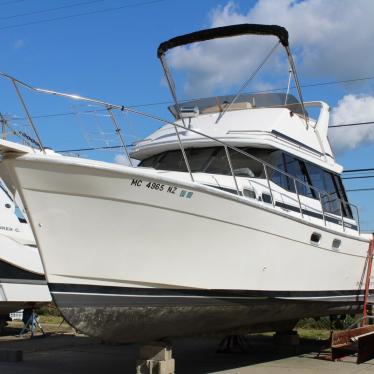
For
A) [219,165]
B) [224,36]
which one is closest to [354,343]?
[219,165]

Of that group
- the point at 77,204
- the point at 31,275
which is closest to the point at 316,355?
the point at 77,204

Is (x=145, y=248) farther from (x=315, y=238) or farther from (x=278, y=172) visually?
(x=278, y=172)

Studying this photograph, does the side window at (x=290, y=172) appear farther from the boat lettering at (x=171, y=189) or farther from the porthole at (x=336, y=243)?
the boat lettering at (x=171, y=189)

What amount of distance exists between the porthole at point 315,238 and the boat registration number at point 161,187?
2.56 meters

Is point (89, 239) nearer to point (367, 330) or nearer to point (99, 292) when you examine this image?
point (99, 292)

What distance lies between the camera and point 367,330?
938 cm

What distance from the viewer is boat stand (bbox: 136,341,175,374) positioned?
6973 millimetres

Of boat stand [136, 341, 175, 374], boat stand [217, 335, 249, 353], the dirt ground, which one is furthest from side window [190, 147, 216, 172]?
boat stand [217, 335, 249, 353]

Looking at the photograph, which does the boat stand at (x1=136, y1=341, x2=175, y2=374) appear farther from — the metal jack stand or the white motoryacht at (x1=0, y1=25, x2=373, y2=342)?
the metal jack stand

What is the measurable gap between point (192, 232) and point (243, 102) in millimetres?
4501

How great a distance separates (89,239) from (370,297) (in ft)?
21.1

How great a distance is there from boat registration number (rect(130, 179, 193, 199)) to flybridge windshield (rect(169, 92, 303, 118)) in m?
4.05

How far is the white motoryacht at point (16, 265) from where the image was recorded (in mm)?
13625

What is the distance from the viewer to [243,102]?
10.5 meters
